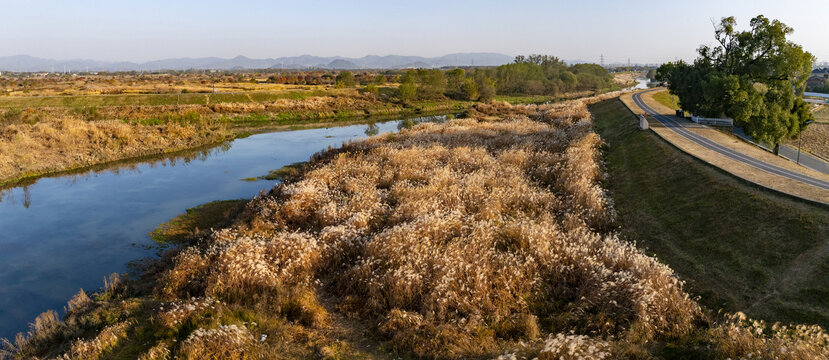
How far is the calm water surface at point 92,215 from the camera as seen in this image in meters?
15.7

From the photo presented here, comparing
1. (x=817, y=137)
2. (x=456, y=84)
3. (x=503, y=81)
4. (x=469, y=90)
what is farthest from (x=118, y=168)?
(x=503, y=81)

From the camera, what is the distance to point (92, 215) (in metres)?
23.5

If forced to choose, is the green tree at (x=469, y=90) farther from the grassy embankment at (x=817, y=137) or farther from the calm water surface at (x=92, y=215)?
the calm water surface at (x=92, y=215)

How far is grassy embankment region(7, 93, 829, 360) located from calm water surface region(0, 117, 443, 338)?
2.85 m

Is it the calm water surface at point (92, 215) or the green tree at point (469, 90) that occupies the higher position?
the green tree at point (469, 90)

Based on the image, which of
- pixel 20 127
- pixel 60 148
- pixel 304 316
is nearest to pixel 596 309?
pixel 304 316

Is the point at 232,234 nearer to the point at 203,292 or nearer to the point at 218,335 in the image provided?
the point at 203,292

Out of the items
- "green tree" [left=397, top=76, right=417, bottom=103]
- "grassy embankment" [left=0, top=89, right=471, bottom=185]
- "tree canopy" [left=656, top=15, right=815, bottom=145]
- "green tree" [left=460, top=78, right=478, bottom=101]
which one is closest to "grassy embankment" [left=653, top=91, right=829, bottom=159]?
"tree canopy" [left=656, top=15, right=815, bottom=145]

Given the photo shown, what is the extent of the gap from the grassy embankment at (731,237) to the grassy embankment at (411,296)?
159 cm

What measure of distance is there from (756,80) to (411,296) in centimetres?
4232

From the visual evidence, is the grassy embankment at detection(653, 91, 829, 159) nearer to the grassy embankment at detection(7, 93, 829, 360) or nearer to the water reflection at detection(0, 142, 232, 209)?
the grassy embankment at detection(7, 93, 829, 360)

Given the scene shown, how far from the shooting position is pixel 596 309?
11383 mm

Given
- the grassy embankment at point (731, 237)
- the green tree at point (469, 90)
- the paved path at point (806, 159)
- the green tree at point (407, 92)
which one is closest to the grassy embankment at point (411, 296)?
the grassy embankment at point (731, 237)

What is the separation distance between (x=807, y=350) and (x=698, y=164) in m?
18.8
